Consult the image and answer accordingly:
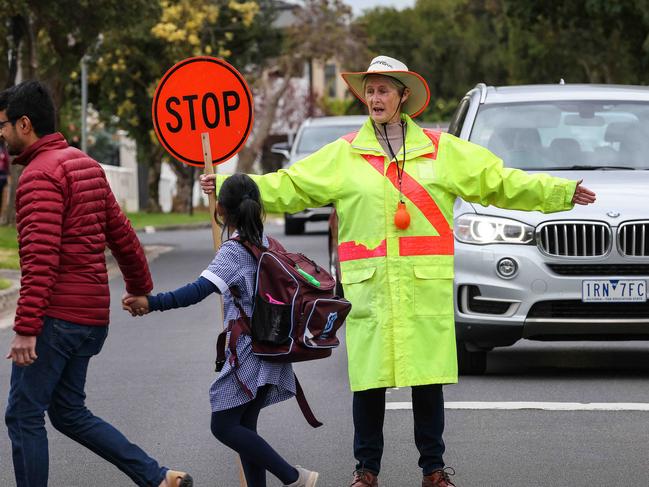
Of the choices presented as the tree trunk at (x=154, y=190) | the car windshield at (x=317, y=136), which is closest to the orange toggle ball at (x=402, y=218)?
the car windshield at (x=317, y=136)

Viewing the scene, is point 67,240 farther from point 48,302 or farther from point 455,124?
point 455,124

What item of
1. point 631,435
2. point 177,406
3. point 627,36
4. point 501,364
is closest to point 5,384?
point 177,406

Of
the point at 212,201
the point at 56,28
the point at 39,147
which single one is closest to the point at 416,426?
the point at 212,201

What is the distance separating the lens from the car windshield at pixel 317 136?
27.5 m

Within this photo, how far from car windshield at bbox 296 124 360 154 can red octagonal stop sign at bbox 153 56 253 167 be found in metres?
19.5

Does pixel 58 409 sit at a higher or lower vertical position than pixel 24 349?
lower

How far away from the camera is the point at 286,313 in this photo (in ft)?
20.7

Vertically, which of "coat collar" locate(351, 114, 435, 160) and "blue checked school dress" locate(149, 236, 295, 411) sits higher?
"coat collar" locate(351, 114, 435, 160)

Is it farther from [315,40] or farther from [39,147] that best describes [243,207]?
[315,40]

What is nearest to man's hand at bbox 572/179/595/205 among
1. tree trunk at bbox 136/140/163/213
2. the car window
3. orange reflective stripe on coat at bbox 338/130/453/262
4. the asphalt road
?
orange reflective stripe on coat at bbox 338/130/453/262

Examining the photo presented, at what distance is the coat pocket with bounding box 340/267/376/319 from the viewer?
6.84 metres

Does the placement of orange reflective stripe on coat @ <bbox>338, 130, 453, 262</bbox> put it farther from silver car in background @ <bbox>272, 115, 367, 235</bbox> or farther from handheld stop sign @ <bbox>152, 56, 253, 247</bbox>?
silver car in background @ <bbox>272, 115, 367, 235</bbox>

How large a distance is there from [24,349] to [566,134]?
5.86 meters

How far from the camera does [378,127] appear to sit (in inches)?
275
